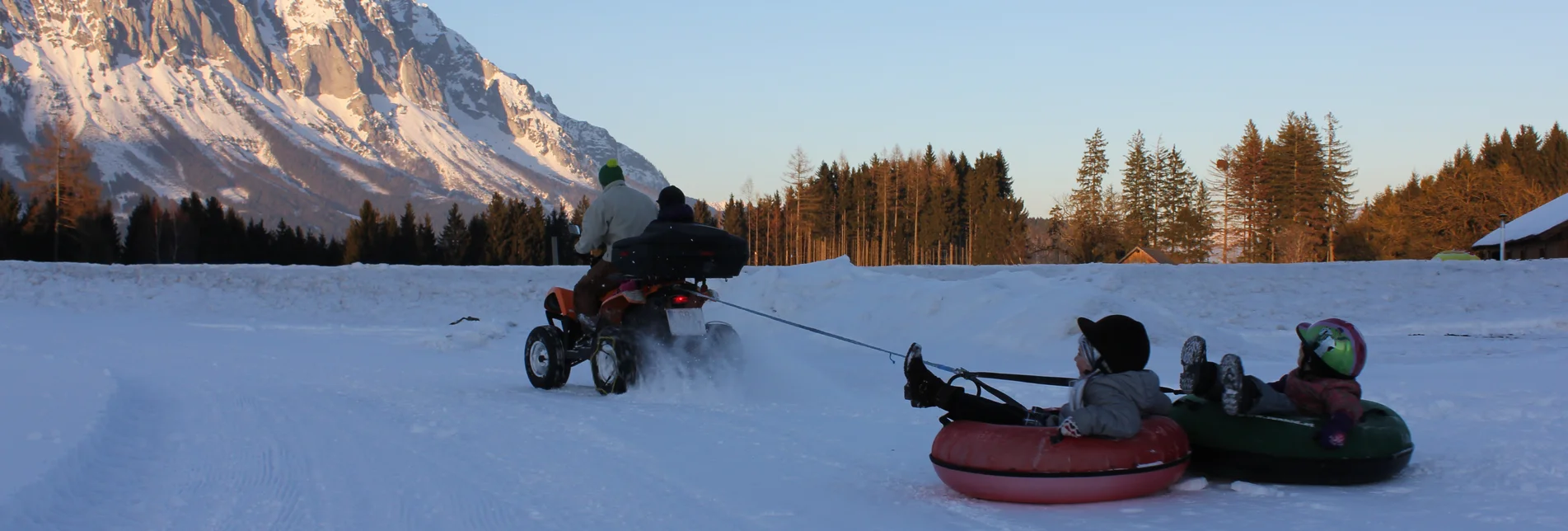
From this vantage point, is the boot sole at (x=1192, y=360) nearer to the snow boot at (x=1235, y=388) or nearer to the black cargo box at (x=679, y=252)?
the snow boot at (x=1235, y=388)

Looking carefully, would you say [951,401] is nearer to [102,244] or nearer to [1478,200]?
[102,244]

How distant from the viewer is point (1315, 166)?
7088cm

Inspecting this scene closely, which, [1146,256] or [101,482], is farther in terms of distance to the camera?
[1146,256]

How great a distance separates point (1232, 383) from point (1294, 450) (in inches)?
14.9

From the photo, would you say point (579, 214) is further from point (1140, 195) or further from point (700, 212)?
point (1140, 195)

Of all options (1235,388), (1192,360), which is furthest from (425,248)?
(1235,388)

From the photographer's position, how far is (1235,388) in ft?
14.9

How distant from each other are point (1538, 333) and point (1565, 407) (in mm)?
11194

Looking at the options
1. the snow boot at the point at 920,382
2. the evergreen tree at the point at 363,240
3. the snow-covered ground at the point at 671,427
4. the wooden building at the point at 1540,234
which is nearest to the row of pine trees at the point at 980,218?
the evergreen tree at the point at 363,240

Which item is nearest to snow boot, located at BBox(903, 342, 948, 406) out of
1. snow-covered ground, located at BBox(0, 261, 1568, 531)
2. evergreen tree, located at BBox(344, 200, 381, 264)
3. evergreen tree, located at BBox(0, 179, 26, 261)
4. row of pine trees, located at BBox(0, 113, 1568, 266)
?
snow-covered ground, located at BBox(0, 261, 1568, 531)

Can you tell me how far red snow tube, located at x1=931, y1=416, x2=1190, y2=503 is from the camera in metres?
4.20

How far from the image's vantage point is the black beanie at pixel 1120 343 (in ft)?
14.6

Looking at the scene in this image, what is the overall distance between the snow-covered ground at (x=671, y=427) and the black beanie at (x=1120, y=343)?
560mm

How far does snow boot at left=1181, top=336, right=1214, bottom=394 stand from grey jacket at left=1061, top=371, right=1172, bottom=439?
0.15 metres
